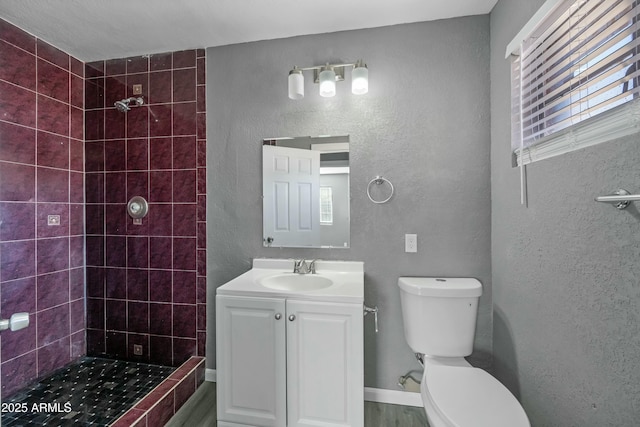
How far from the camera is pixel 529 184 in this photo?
127 cm

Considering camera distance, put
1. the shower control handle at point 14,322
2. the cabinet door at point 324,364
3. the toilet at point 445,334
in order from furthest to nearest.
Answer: the cabinet door at point 324,364 < the toilet at point 445,334 < the shower control handle at point 14,322

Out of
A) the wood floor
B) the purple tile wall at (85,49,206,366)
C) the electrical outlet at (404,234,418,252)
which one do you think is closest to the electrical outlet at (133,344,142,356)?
the purple tile wall at (85,49,206,366)

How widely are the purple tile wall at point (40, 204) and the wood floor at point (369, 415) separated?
102 centimetres

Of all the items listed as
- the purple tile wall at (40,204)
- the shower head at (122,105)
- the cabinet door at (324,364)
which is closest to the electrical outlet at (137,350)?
the purple tile wall at (40,204)

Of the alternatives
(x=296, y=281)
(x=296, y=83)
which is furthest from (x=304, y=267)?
(x=296, y=83)

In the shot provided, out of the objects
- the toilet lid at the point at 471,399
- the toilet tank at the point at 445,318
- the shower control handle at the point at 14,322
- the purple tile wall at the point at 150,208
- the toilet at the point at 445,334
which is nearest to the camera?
the shower control handle at the point at 14,322

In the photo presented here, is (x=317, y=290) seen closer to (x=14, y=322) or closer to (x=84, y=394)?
(x=14, y=322)

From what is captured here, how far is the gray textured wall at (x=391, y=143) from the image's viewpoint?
1.66 m

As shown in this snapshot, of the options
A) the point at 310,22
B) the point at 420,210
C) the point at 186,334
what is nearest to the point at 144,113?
the point at 310,22

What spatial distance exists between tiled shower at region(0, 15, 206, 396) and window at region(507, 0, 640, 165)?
1.91m

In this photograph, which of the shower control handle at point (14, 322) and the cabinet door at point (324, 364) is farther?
the cabinet door at point (324, 364)

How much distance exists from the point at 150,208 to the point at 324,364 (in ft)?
5.36

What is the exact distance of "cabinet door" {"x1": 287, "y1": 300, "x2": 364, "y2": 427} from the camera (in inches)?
52.8

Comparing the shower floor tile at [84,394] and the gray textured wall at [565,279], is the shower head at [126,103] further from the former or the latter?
the gray textured wall at [565,279]
